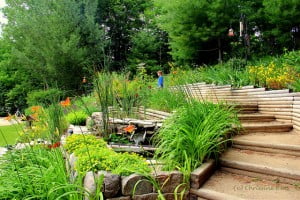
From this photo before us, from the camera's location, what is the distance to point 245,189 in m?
2.48

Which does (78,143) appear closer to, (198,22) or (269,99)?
(269,99)

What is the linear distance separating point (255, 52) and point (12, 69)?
14.5 meters

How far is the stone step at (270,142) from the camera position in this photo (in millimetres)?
3021

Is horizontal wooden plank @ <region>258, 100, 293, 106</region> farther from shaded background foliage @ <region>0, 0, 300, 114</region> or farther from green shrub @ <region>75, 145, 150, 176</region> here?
shaded background foliage @ <region>0, 0, 300, 114</region>

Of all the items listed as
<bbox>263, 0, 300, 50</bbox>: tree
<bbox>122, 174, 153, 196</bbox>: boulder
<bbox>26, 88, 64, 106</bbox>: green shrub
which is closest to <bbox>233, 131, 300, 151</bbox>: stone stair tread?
<bbox>122, 174, 153, 196</bbox>: boulder

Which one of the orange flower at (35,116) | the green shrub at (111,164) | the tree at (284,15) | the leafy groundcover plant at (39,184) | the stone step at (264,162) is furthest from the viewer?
the tree at (284,15)

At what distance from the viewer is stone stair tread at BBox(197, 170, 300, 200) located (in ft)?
7.64

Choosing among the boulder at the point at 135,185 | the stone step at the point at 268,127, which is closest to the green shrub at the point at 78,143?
the boulder at the point at 135,185

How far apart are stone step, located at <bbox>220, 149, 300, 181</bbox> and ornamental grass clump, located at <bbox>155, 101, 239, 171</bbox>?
167mm

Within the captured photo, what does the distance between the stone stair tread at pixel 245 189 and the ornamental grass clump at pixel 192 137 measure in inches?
9.4

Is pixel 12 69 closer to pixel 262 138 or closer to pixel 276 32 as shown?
pixel 276 32

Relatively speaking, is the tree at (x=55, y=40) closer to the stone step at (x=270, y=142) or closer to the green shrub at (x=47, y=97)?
the green shrub at (x=47, y=97)

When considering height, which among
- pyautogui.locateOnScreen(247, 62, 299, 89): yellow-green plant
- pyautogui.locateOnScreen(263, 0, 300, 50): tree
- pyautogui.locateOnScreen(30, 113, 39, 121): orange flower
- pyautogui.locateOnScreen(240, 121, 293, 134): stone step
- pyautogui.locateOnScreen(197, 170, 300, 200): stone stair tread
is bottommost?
pyautogui.locateOnScreen(197, 170, 300, 200): stone stair tread

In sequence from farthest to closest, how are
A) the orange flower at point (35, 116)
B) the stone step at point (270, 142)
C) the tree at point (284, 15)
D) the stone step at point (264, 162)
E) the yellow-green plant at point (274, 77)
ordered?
1. the tree at point (284, 15)
2. the yellow-green plant at point (274, 77)
3. the orange flower at point (35, 116)
4. the stone step at point (270, 142)
5. the stone step at point (264, 162)
